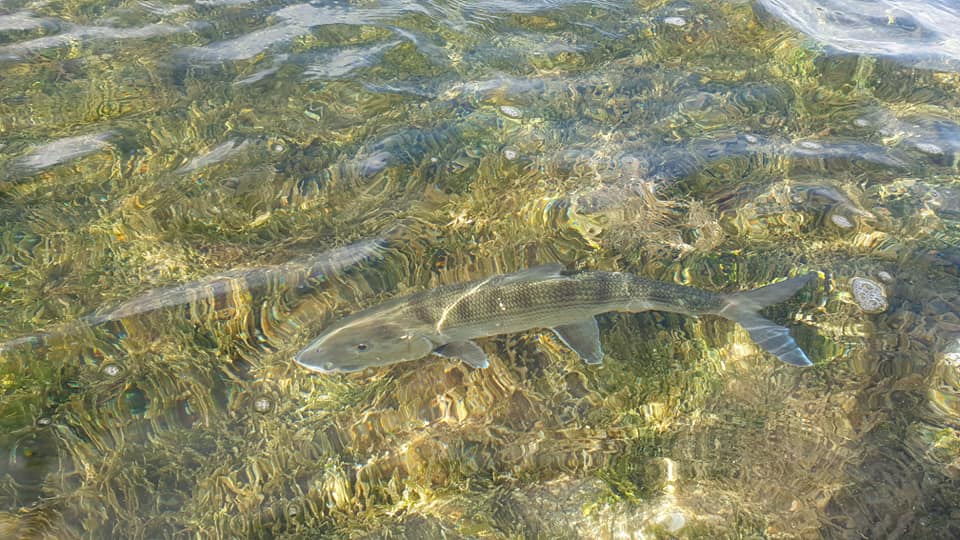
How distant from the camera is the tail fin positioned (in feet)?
15.1

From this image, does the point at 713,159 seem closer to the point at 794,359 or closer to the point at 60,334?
the point at 794,359

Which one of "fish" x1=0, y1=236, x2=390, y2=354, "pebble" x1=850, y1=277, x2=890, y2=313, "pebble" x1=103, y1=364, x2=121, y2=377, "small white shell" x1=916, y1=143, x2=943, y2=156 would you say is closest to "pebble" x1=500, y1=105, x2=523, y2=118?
"fish" x1=0, y1=236, x2=390, y2=354

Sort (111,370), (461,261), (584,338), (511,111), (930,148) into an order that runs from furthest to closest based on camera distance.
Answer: (511,111) → (930,148) → (461,261) → (584,338) → (111,370)

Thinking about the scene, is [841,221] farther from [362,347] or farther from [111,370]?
[111,370]

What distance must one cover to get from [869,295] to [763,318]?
1.29m

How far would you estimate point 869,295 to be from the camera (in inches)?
203

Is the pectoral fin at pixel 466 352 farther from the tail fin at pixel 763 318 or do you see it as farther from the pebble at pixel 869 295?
the pebble at pixel 869 295

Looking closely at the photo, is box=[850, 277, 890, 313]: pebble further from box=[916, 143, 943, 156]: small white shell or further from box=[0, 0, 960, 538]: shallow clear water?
box=[916, 143, 943, 156]: small white shell

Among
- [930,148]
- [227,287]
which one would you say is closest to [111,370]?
[227,287]

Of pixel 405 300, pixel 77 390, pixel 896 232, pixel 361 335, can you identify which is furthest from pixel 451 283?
pixel 896 232

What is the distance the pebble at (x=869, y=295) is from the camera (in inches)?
200

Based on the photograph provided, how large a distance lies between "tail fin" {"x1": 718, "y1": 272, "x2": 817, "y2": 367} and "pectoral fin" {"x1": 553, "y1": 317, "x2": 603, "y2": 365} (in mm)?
1044

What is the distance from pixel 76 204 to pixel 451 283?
371cm

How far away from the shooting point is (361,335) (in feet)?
14.3
